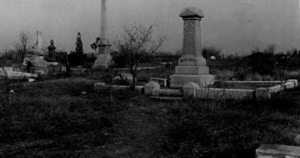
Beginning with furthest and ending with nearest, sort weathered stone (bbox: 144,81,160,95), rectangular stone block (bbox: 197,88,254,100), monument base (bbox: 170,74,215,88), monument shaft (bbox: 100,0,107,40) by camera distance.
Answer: monument shaft (bbox: 100,0,107,40) → monument base (bbox: 170,74,215,88) → weathered stone (bbox: 144,81,160,95) → rectangular stone block (bbox: 197,88,254,100)

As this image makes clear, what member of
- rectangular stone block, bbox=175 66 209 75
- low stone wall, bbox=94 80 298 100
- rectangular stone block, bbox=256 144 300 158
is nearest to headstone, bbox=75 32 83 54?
rectangular stone block, bbox=175 66 209 75

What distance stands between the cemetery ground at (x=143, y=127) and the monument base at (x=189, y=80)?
3.18 meters

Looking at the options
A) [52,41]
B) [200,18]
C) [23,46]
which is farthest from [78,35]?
[200,18]

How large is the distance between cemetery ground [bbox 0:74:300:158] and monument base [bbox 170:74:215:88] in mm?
3181

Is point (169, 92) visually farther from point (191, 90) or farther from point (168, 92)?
point (191, 90)

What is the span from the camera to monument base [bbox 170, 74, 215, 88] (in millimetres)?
13000

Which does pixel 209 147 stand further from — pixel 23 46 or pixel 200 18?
pixel 23 46

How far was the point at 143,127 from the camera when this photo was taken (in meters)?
6.87

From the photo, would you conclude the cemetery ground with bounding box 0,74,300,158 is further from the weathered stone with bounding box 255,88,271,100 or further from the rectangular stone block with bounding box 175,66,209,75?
the rectangular stone block with bounding box 175,66,209,75

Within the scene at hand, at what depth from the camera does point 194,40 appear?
13680 millimetres

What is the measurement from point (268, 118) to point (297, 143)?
2.02m

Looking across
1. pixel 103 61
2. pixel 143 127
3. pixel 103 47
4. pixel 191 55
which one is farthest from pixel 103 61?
pixel 143 127

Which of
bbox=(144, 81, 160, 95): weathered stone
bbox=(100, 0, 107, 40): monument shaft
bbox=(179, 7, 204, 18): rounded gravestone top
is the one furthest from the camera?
bbox=(100, 0, 107, 40): monument shaft

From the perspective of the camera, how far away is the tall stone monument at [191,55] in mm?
13331
